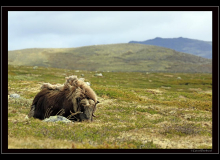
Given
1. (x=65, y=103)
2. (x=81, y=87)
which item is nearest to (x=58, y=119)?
(x=65, y=103)

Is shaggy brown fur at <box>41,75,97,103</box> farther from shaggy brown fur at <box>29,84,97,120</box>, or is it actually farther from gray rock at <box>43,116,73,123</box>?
gray rock at <box>43,116,73,123</box>

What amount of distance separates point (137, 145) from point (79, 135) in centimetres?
283

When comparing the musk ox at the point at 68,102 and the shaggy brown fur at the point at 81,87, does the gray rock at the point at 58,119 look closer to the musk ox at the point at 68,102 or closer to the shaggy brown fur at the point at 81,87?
the musk ox at the point at 68,102

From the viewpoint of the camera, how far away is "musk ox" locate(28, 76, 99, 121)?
12.8 meters

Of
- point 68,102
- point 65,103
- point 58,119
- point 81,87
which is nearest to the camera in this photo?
point 58,119

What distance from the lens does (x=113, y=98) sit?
26.9m

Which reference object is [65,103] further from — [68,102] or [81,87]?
[81,87]

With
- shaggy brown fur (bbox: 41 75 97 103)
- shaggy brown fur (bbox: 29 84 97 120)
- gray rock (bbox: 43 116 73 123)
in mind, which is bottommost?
gray rock (bbox: 43 116 73 123)

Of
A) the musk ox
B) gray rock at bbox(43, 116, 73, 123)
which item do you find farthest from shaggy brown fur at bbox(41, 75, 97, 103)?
gray rock at bbox(43, 116, 73, 123)

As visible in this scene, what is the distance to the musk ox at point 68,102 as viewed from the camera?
12.8 meters

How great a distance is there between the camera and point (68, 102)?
513 inches
